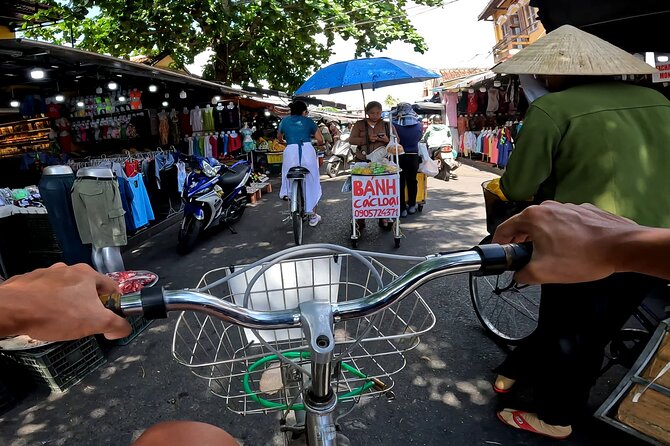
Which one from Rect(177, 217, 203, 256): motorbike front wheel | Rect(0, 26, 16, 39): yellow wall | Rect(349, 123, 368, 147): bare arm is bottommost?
Rect(177, 217, 203, 256): motorbike front wheel

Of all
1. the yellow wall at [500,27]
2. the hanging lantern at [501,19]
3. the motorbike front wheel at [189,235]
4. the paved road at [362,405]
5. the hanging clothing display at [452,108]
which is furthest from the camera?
the hanging lantern at [501,19]

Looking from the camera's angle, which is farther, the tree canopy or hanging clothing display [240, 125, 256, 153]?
hanging clothing display [240, 125, 256, 153]

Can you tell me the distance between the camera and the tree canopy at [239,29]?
34.4 ft

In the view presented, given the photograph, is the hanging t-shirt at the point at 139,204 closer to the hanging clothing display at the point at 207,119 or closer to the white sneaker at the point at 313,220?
the white sneaker at the point at 313,220

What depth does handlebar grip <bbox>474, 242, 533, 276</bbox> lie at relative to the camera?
0.95m

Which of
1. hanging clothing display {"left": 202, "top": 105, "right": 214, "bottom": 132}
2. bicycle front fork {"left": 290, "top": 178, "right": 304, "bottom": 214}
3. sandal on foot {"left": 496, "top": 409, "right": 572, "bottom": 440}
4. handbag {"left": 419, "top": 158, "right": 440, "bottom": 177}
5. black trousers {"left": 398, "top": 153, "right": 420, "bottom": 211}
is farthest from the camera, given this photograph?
hanging clothing display {"left": 202, "top": 105, "right": 214, "bottom": 132}

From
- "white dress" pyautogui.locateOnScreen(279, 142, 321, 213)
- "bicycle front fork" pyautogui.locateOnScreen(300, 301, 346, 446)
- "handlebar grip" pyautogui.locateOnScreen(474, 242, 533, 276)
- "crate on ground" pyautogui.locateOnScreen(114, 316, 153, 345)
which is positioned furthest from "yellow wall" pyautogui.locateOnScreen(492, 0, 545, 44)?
"bicycle front fork" pyautogui.locateOnScreen(300, 301, 346, 446)

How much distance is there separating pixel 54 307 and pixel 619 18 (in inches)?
167

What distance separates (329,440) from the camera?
1.20 metres

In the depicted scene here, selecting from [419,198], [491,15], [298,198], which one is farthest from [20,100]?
[491,15]

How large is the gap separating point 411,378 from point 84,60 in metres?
5.60

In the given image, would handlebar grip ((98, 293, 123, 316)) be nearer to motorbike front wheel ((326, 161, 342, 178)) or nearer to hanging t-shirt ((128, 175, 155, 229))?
hanging t-shirt ((128, 175, 155, 229))

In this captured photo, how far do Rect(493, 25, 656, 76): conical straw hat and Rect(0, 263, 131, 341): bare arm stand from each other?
2.29 m

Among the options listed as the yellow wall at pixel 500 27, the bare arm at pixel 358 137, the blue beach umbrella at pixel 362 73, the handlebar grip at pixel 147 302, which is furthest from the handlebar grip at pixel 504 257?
the yellow wall at pixel 500 27
